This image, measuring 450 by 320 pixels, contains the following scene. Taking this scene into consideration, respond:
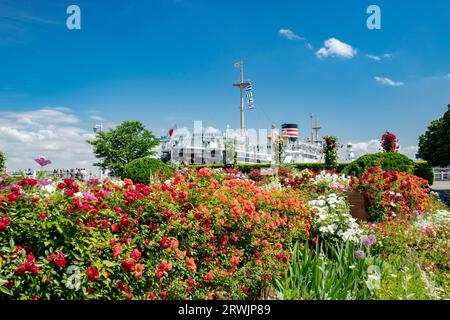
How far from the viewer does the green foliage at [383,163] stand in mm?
12914

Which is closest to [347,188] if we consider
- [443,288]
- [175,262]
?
[443,288]

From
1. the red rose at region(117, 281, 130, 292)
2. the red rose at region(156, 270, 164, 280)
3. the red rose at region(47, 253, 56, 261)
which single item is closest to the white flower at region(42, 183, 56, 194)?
the red rose at region(47, 253, 56, 261)

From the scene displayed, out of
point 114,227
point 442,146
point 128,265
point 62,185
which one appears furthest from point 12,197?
point 442,146

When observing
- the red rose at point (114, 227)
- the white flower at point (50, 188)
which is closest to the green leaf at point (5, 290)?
the red rose at point (114, 227)

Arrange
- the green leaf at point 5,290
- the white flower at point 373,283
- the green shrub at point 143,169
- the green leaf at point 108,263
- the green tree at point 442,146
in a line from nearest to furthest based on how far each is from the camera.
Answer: the green leaf at point 5,290, the green leaf at point 108,263, the white flower at point 373,283, the green shrub at point 143,169, the green tree at point 442,146

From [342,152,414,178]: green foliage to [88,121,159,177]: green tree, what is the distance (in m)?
33.9

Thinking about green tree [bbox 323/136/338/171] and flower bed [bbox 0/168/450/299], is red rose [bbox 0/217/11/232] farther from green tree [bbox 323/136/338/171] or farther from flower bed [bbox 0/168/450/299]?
green tree [bbox 323/136/338/171]

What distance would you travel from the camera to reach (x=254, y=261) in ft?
15.7

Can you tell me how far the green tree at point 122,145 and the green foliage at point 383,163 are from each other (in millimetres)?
33898

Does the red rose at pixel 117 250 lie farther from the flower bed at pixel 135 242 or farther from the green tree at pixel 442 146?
the green tree at pixel 442 146

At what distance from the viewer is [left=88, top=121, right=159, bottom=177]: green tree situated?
147ft

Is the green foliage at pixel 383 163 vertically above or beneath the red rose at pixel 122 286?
above

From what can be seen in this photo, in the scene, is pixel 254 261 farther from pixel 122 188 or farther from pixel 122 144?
pixel 122 144
